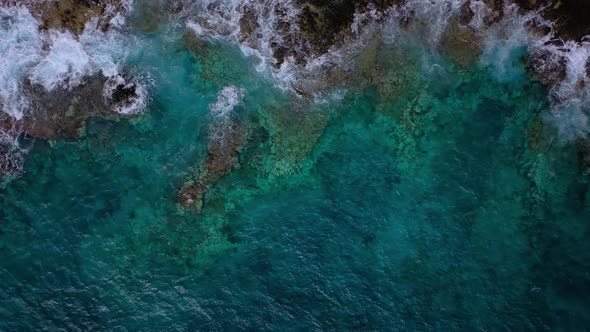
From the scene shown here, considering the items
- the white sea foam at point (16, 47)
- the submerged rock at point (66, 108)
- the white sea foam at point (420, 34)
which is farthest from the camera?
the submerged rock at point (66, 108)

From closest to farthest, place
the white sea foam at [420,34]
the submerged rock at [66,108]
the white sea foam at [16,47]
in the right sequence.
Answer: the white sea foam at [16,47]
the white sea foam at [420,34]
the submerged rock at [66,108]

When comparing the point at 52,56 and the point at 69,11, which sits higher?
the point at 69,11

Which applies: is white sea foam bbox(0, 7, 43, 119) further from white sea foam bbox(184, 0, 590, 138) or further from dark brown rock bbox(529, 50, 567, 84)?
dark brown rock bbox(529, 50, 567, 84)

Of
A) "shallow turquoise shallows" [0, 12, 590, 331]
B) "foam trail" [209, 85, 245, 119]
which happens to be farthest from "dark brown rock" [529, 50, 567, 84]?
"foam trail" [209, 85, 245, 119]

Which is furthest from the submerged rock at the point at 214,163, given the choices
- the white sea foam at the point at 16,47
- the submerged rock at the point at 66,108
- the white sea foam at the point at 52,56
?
the white sea foam at the point at 16,47

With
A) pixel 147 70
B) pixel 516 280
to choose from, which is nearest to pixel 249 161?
pixel 147 70

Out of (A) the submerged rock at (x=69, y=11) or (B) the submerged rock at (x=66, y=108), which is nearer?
(A) the submerged rock at (x=69, y=11)

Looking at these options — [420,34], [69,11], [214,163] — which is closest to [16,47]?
[69,11]

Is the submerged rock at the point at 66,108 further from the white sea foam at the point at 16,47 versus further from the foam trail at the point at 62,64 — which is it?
the white sea foam at the point at 16,47

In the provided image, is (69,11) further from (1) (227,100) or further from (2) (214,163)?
(2) (214,163)
